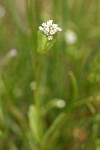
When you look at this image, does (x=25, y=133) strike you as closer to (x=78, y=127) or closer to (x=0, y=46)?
(x=78, y=127)

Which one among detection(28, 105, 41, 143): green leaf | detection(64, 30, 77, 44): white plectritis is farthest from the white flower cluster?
detection(64, 30, 77, 44): white plectritis

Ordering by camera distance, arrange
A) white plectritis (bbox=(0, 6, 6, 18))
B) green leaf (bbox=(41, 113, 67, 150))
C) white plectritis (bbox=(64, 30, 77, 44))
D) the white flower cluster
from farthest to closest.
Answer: white plectritis (bbox=(0, 6, 6, 18)), white plectritis (bbox=(64, 30, 77, 44)), green leaf (bbox=(41, 113, 67, 150)), the white flower cluster

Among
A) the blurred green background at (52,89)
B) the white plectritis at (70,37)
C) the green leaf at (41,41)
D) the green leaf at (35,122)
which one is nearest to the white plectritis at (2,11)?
the blurred green background at (52,89)

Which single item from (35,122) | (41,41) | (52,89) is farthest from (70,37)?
(41,41)

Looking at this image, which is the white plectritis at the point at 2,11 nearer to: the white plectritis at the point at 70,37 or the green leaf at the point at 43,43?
the white plectritis at the point at 70,37

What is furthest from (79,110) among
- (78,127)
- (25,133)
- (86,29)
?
(86,29)

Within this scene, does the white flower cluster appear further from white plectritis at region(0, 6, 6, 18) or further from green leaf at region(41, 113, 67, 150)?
white plectritis at region(0, 6, 6, 18)
